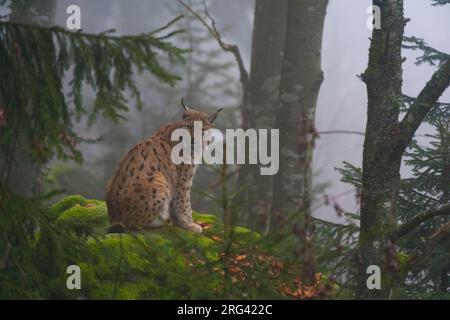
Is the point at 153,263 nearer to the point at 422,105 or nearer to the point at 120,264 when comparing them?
the point at 120,264

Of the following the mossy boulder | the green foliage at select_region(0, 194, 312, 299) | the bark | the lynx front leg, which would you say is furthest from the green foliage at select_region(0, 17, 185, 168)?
the bark

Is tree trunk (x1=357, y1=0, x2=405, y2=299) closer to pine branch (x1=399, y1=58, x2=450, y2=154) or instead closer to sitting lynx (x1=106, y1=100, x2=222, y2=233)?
pine branch (x1=399, y1=58, x2=450, y2=154)

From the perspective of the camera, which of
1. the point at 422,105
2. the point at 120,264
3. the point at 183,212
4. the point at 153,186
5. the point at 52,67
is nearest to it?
the point at 52,67

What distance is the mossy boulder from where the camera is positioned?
182 inches

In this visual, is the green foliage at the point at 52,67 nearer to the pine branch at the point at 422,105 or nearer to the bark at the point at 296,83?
the pine branch at the point at 422,105

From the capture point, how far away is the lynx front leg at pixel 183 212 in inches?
299

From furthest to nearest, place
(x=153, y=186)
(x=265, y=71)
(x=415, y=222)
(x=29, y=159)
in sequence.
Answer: (x=265, y=71), (x=29, y=159), (x=153, y=186), (x=415, y=222)

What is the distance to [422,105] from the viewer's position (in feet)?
19.9

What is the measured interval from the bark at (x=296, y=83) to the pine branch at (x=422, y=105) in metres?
3.83

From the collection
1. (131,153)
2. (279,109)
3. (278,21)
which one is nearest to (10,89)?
(131,153)

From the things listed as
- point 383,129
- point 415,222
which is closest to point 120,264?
point 415,222

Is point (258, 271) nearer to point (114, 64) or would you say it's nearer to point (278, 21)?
point (114, 64)

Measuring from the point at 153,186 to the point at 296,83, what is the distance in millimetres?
3856

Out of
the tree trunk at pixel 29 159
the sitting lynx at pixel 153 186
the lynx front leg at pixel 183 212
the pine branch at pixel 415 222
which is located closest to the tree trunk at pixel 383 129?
the pine branch at pixel 415 222
